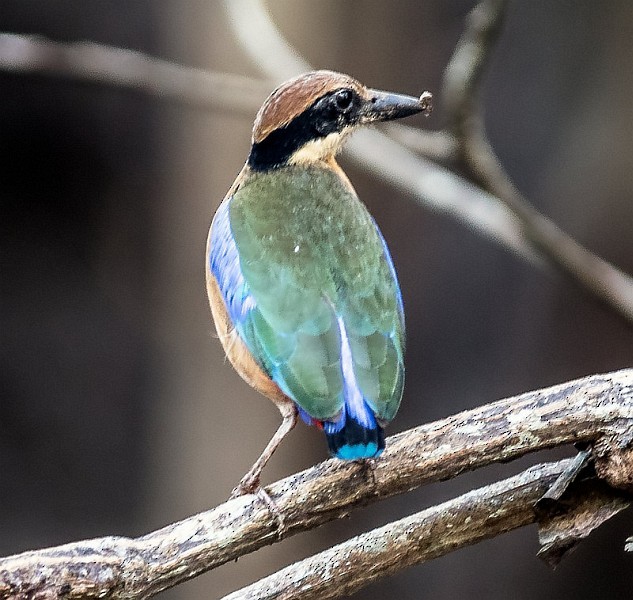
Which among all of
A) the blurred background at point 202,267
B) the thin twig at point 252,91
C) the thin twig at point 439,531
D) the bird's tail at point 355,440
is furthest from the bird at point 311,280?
the blurred background at point 202,267

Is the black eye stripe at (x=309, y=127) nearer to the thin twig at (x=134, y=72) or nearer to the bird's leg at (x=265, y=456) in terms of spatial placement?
the bird's leg at (x=265, y=456)

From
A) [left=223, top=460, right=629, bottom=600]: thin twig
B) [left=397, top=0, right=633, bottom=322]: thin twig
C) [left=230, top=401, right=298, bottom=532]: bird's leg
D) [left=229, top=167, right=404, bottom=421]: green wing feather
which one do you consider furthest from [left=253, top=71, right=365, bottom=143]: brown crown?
[left=223, top=460, right=629, bottom=600]: thin twig

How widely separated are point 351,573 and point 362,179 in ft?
7.71

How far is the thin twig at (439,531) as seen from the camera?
5.91 ft

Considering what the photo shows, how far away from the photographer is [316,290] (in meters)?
2.04

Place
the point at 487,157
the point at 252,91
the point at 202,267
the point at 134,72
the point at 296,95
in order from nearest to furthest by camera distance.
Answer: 1. the point at 296,95
2. the point at 487,157
3. the point at 252,91
4. the point at 134,72
5. the point at 202,267

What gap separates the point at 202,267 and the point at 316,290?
2.08 m

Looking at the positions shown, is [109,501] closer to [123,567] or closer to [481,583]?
[481,583]

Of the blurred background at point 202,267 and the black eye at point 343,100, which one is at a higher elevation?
Result: the blurred background at point 202,267

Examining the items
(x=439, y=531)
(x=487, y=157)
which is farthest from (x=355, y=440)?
(x=487, y=157)

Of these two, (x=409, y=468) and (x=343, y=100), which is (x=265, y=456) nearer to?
(x=409, y=468)

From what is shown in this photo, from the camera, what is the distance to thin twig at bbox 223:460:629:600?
180 cm

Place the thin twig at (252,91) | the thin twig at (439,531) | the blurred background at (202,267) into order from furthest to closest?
the blurred background at (202,267), the thin twig at (252,91), the thin twig at (439,531)

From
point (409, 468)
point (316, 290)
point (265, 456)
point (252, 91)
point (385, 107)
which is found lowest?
point (409, 468)
